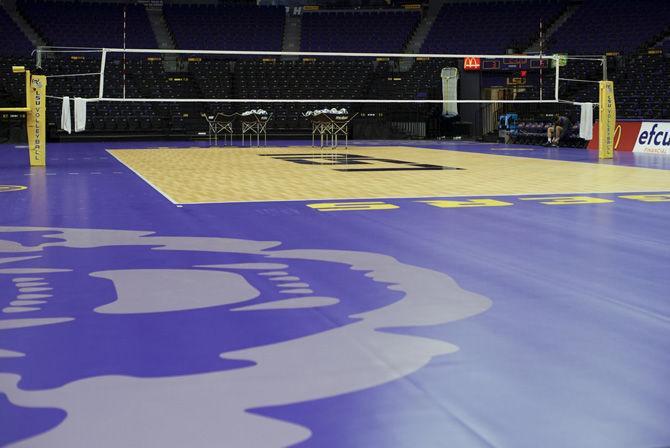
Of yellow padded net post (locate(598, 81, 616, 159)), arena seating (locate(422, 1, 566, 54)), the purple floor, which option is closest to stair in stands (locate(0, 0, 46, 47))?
arena seating (locate(422, 1, 566, 54))

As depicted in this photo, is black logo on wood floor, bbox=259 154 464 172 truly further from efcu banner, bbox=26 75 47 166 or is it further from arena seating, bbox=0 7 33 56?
arena seating, bbox=0 7 33 56

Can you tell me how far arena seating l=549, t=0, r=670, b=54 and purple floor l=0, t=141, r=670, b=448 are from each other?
23484 millimetres

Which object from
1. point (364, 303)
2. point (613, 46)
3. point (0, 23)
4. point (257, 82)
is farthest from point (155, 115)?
point (364, 303)

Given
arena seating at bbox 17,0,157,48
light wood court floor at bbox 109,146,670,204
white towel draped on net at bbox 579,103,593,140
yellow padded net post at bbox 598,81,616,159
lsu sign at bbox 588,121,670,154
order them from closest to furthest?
light wood court floor at bbox 109,146,670,204, yellow padded net post at bbox 598,81,616,159, white towel draped on net at bbox 579,103,593,140, lsu sign at bbox 588,121,670,154, arena seating at bbox 17,0,157,48

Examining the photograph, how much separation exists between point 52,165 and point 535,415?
1184cm

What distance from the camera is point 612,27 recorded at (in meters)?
28.7

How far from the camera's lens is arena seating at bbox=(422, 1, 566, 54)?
30.0 m

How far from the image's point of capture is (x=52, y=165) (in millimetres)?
12969

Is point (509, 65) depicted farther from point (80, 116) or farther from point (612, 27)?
point (80, 116)

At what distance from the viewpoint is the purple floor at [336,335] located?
7.16 feet

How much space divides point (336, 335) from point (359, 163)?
10418mm

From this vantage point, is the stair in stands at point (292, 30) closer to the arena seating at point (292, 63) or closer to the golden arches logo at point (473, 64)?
the arena seating at point (292, 63)

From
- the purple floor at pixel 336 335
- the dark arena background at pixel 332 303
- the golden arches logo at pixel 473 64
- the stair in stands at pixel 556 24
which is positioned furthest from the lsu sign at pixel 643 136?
the stair in stands at pixel 556 24

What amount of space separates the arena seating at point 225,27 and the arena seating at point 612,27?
A: 10.2 m
